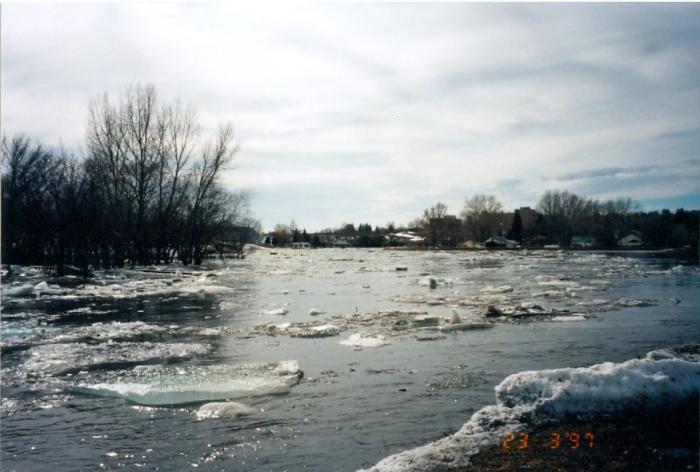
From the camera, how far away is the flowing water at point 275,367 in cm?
454

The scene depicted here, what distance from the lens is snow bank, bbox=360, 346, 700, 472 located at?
4758 mm

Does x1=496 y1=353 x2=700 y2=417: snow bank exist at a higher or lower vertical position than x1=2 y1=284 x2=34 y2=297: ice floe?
higher

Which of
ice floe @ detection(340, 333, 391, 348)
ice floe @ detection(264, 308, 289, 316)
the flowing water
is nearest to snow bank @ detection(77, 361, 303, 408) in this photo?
the flowing water

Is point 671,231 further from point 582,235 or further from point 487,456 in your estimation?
point 487,456

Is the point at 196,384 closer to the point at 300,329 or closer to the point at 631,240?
the point at 300,329

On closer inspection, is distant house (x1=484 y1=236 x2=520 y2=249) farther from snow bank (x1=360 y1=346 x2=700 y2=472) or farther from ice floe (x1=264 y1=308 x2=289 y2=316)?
snow bank (x1=360 y1=346 x2=700 y2=472)

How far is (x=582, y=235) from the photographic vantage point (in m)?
114

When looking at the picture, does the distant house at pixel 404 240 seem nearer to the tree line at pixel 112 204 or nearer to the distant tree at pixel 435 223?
the distant tree at pixel 435 223

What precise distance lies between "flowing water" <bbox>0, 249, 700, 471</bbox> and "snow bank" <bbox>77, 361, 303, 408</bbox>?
25mm

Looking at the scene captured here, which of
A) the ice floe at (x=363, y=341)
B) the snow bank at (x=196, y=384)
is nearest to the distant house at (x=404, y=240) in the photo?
the ice floe at (x=363, y=341)

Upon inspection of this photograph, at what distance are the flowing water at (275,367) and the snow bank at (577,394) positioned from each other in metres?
0.33

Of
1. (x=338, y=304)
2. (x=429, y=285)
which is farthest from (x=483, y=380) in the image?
(x=429, y=285)

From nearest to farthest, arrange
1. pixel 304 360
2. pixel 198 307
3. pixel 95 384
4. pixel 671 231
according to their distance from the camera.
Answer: pixel 95 384
pixel 304 360
pixel 198 307
pixel 671 231

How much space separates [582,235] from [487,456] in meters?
121
